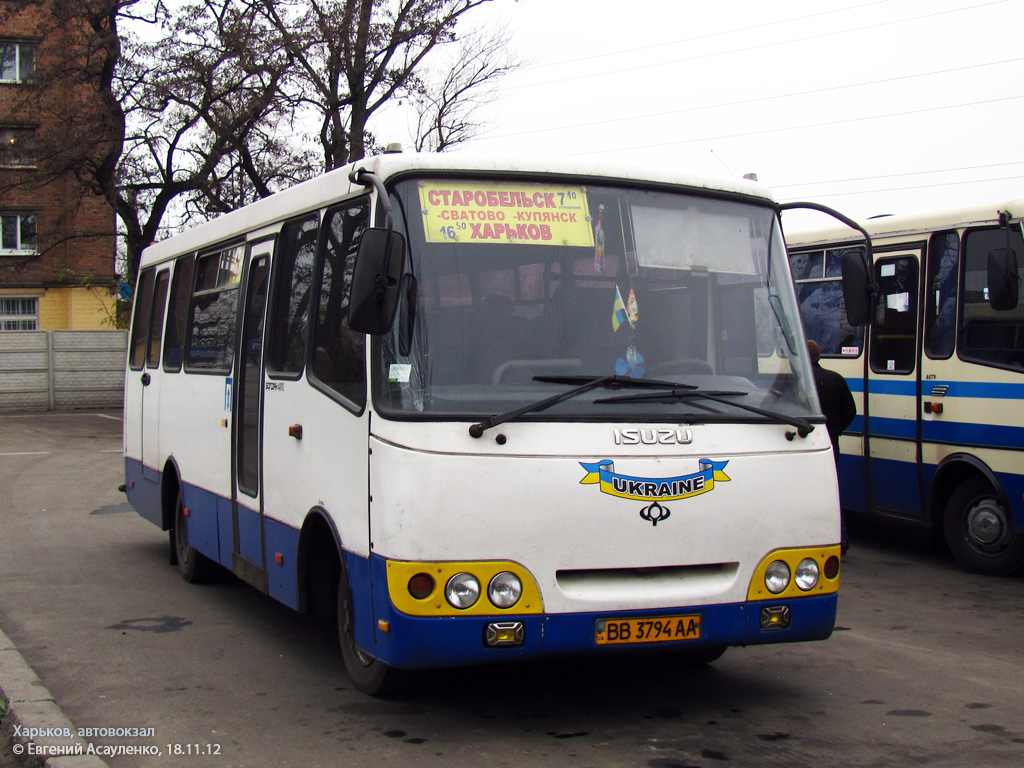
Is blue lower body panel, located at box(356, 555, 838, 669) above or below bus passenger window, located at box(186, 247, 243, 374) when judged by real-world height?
below

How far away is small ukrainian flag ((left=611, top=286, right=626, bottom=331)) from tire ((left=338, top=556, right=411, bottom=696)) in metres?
1.73

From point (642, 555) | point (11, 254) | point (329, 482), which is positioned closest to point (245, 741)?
point (329, 482)

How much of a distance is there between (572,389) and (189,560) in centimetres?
512

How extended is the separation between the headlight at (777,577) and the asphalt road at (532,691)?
2.12 feet

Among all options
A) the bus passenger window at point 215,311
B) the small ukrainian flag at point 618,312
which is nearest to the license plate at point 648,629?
the small ukrainian flag at point 618,312

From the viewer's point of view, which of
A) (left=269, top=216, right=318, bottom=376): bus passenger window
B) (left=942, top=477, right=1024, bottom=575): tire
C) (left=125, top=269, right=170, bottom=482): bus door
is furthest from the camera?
(left=125, top=269, right=170, bottom=482): bus door

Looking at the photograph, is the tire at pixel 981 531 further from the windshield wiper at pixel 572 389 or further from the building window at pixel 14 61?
the building window at pixel 14 61

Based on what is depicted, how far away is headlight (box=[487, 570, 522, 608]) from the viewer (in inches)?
204

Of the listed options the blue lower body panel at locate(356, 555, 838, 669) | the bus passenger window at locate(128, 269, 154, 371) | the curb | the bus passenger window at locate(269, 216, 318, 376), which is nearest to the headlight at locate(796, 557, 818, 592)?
the blue lower body panel at locate(356, 555, 838, 669)

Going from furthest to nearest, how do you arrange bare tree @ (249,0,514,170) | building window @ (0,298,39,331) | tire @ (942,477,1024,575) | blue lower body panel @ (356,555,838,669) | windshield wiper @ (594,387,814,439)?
building window @ (0,298,39,331) < bare tree @ (249,0,514,170) < tire @ (942,477,1024,575) < windshield wiper @ (594,387,814,439) < blue lower body panel @ (356,555,838,669)

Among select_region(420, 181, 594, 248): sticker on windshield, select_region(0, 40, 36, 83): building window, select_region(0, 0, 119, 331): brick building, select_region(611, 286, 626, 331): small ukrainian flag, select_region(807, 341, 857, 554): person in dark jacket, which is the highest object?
select_region(0, 40, 36, 83): building window

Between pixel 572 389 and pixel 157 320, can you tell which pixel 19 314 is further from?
pixel 572 389

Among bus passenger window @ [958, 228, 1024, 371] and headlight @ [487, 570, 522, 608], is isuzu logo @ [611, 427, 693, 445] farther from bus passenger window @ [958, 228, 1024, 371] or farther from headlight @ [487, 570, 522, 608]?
bus passenger window @ [958, 228, 1024, 371]

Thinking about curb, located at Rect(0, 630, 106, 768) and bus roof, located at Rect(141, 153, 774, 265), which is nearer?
curb, located at Rect(0, 630, 106, 768)
